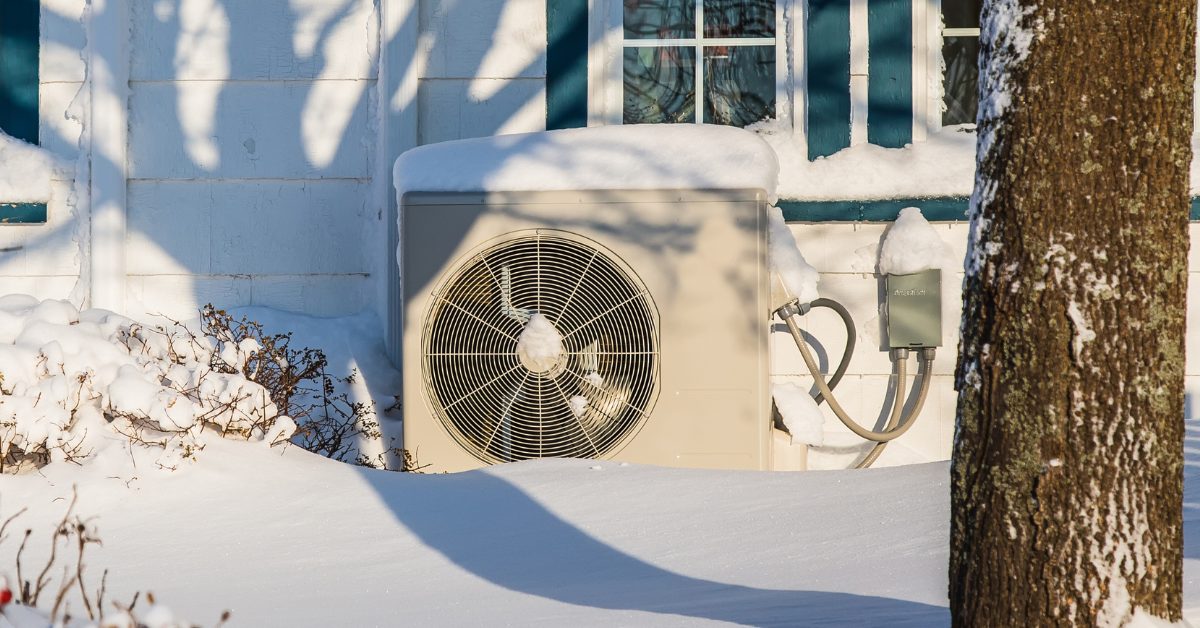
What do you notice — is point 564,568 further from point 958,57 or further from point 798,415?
point 958,57

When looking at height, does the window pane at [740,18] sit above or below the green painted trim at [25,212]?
above

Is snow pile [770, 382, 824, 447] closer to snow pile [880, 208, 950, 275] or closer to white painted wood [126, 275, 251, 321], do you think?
snow pile [880, 208, 950, 275]

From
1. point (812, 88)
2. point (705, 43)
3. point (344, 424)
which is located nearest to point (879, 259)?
point (812, 88)

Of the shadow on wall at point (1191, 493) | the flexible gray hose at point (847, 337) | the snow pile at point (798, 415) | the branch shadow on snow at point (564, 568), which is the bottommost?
the branch shadow on snow at point (564, 568)

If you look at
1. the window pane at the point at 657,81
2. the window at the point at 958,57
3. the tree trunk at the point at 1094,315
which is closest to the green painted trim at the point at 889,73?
the window at the point at 958,57

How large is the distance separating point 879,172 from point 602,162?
1441mm

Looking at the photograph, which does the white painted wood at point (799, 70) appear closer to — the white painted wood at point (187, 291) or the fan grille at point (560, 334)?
the fan grille at point (560, 334)

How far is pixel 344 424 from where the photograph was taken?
227 inches

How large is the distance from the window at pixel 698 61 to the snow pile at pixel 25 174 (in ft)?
8.01

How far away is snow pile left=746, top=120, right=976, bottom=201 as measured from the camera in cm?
591

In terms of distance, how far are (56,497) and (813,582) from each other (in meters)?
2.27

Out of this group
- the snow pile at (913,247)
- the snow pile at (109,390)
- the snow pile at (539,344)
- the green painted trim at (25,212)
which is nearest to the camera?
the snow pile at (109,390)

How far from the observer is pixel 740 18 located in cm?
618

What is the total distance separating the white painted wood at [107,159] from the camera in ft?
20.3
